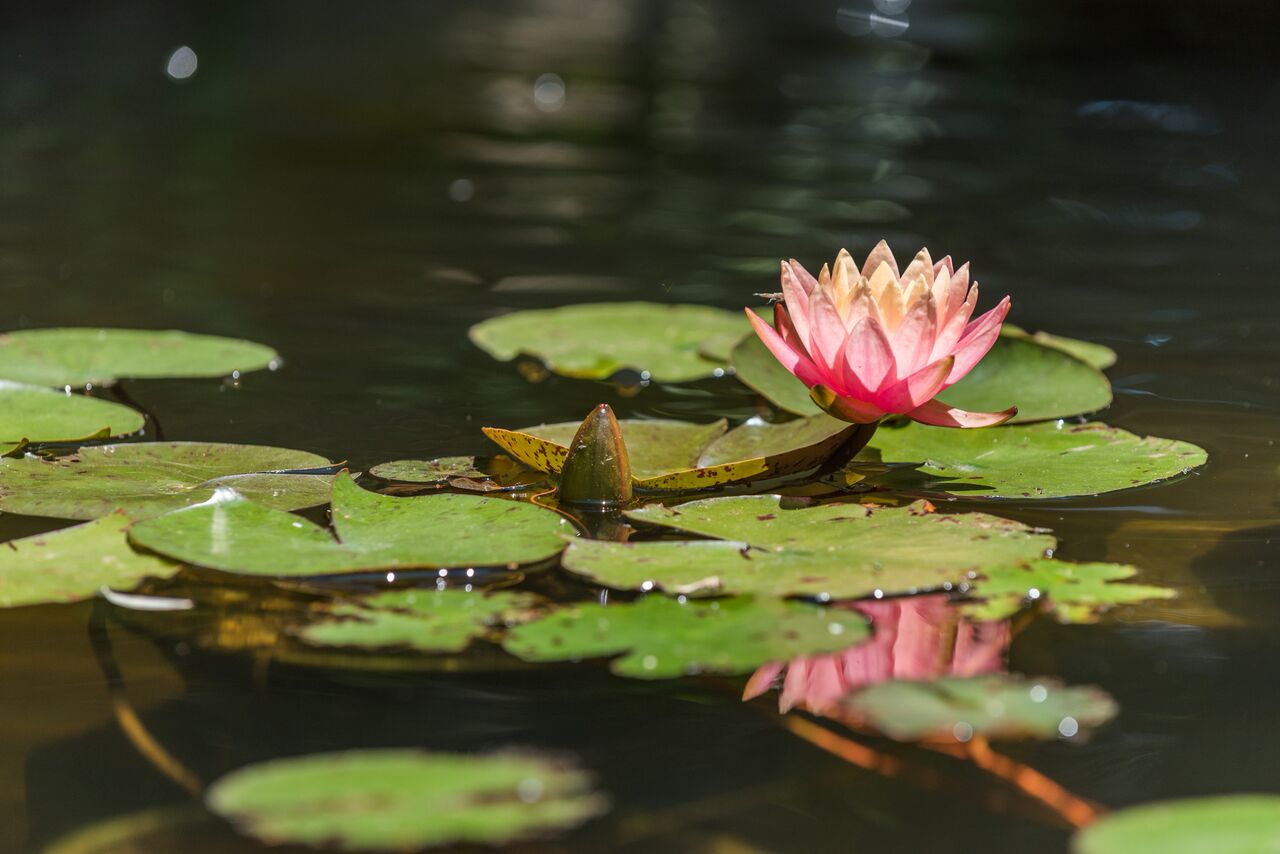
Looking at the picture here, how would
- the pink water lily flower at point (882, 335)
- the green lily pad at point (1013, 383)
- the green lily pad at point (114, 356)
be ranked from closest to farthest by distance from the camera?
the pink water lily flower at point (882, 335) < the green lily pad at point (1013, 383) < the green lily pad at point (114, 356)

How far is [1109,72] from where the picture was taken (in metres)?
6.61

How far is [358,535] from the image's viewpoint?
1.29 metres

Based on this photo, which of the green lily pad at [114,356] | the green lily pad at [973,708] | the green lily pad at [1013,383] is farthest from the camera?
the green lily pad at [114,356]

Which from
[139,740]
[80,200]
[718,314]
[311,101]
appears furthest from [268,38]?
[139,740]

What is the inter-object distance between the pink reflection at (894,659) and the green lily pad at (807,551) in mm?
32

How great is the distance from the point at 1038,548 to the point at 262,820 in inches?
30.5

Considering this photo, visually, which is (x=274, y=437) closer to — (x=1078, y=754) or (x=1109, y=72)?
(x=1078, y=754)

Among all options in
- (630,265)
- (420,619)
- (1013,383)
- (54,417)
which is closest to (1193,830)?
(420,619)

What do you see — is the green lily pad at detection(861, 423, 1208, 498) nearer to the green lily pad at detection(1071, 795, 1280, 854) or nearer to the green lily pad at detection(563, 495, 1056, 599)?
the green lily pad at detection(563, 495, 1056, 599)

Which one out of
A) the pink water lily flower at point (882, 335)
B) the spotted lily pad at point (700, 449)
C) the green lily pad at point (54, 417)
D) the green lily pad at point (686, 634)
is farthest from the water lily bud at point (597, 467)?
the green lily pad at point (54, 417)

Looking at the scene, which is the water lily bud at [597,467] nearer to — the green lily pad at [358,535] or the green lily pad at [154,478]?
the green lily pad at [358,535]

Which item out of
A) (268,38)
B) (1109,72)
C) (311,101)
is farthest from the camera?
(268,38)

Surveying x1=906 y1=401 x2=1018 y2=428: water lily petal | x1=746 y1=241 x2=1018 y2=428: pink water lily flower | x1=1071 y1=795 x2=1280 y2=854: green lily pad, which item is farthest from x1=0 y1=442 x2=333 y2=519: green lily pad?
x1=1071 y1=795 x2=1280 y2=854: green lily pad

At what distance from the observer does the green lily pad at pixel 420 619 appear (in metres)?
1.10
